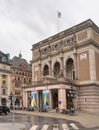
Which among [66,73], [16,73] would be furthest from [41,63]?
[16,73]

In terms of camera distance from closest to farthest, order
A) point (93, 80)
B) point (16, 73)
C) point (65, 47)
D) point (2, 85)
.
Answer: point (93, 80), point (65, 47), point (2, 85), point (16, 73)

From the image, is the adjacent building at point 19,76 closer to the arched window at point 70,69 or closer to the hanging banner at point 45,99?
the arched window at point 70,69

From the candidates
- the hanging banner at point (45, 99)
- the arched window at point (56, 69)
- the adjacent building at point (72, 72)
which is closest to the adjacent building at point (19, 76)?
the arched window at point (56, 69)

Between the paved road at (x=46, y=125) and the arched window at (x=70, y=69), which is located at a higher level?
the arched window at (x=70, y=69)

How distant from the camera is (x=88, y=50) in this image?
57219 mm

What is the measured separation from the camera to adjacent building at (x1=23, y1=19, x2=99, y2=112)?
54.9 meters

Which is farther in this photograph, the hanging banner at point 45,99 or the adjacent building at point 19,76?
the adjacent building at point 19,76

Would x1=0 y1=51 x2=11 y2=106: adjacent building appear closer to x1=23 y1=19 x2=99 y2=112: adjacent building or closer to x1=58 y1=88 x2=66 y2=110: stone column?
x1=23 y1=19 x2=99 y2=112: adjacent building

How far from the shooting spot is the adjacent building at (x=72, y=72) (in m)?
54.9

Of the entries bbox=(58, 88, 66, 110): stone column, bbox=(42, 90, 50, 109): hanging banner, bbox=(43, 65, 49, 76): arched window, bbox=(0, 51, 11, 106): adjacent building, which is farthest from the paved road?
bbox=(0, 51, 11, 106): adjacent building

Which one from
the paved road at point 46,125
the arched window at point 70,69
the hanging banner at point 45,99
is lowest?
the paved road at point 46,125

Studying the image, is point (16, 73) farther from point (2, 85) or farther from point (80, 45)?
point (80, 45)

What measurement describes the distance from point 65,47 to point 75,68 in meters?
7.14

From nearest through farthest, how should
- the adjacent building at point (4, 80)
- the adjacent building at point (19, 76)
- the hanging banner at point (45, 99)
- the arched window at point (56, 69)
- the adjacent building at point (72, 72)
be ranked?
the adjacent building at point (72, 72)
the hanging banner at point (45, 99)
the arched window at point (56, 69)
the adjacent building at point (4, 80)
the adjacent building at point (19, 76)
